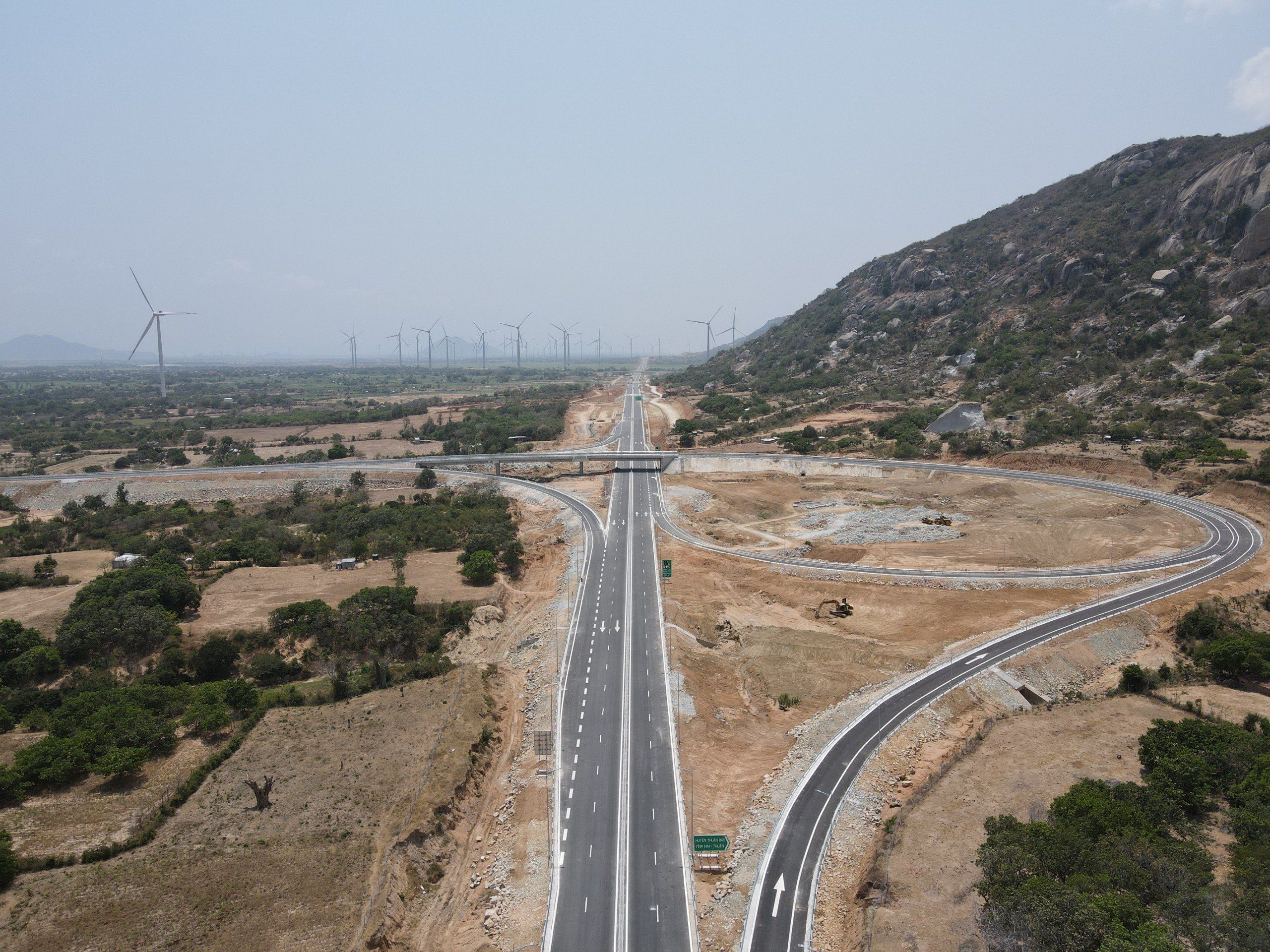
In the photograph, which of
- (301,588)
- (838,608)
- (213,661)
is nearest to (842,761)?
(838,608)

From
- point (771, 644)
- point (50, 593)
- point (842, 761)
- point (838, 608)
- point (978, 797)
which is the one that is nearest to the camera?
point (978, 797)

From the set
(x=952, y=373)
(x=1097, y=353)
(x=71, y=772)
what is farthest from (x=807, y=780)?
(x=952, y=373)

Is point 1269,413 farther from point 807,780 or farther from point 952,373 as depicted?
point 807,780

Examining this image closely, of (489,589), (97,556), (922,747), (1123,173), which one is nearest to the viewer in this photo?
(922,747)

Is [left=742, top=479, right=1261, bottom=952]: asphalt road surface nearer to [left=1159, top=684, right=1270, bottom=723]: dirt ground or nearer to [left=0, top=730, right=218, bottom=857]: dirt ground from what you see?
[left=1159, top=684, right=1270, bottom=723]: dirt ground

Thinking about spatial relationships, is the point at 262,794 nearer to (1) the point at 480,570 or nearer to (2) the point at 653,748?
(2) the point at 653,748

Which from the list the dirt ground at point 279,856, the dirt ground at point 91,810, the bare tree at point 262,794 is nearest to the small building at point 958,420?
the dirt ground at point 279,856

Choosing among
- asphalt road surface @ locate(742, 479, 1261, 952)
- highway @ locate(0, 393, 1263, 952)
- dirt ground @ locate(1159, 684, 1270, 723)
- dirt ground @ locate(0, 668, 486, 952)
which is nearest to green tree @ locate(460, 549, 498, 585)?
highway @ locate(0, 393, 1263, 952)
